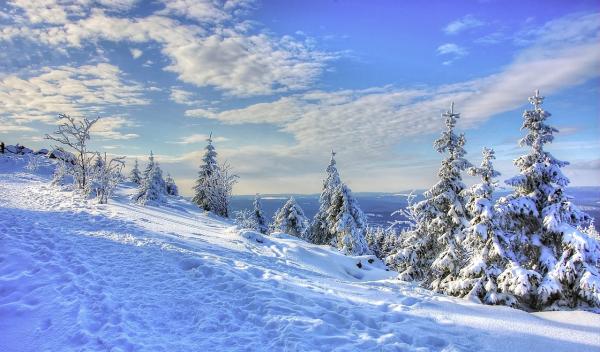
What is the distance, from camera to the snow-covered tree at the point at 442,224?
48.3ft

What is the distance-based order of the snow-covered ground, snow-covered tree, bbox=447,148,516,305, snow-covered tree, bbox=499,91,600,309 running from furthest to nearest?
snow-covered tree, bbox=447,148,516,305 → snow-covered tree, bbox=499,91,600,309 → the snow-covered ground

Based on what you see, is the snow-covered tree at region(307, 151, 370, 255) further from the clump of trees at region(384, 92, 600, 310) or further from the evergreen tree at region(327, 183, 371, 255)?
the clump of trees at region(384, 92, 600, 310)

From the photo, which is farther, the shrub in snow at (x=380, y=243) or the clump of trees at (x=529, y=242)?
the shrub in snow at (x=380, y=243)

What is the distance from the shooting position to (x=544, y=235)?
11844mm

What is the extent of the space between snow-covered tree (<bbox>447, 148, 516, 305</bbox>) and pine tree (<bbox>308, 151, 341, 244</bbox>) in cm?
2068

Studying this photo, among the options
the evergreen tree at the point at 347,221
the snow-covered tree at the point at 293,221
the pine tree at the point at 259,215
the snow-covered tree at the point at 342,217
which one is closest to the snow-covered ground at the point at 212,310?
the evergreen tree at the point at 347,221

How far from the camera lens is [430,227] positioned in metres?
15.7

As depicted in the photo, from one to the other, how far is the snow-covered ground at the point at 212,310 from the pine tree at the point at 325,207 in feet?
73.3

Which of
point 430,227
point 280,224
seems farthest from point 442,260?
point 280,224

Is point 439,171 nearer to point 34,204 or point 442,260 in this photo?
point 442,260

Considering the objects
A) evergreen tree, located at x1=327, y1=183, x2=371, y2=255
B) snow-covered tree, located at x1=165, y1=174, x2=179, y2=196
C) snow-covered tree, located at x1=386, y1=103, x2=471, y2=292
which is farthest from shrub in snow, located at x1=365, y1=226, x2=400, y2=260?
snow-covered tree, located at x1=386, y1=103, x2=471, y2=292

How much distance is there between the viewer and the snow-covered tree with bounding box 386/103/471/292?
1472 centimetres

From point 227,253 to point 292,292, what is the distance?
508cm

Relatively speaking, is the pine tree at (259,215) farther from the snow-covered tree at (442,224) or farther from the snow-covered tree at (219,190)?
the snow-covered tree at (442,224)
